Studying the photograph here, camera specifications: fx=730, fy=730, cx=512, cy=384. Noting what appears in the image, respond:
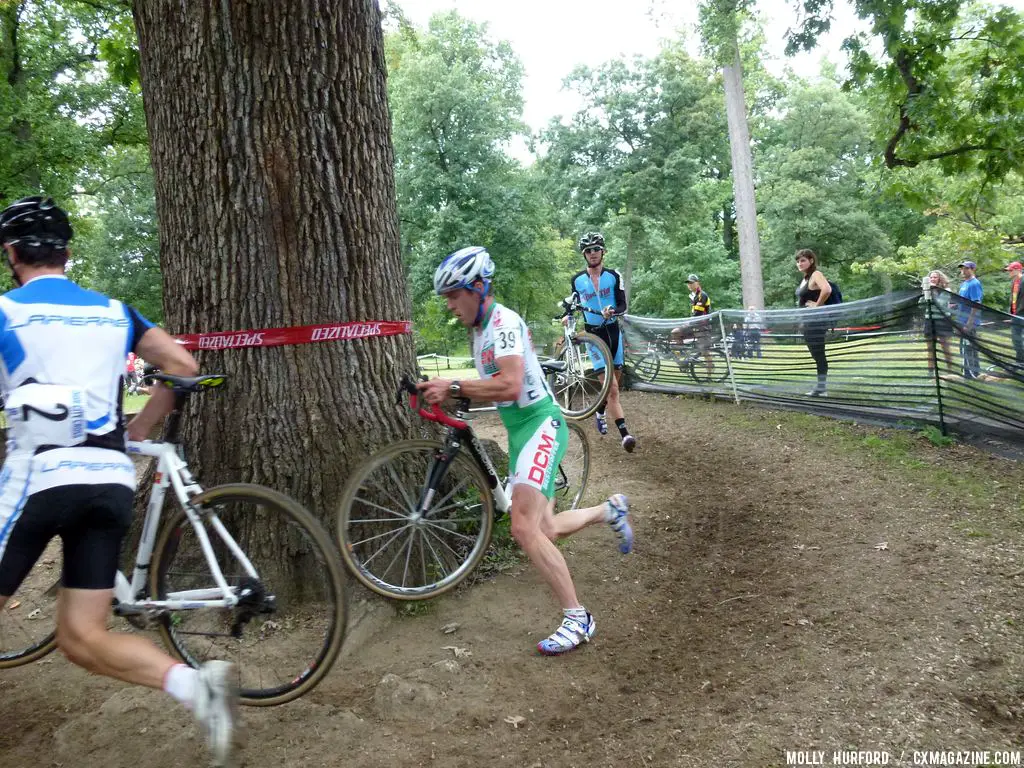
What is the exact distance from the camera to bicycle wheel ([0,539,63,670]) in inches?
137

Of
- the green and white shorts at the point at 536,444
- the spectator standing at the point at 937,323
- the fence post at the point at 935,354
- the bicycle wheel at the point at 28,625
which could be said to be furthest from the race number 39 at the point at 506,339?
the fence post at the point at 935,354

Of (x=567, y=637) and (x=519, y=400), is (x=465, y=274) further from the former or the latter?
(x=567, y=637)

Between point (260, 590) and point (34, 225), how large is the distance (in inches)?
66.3

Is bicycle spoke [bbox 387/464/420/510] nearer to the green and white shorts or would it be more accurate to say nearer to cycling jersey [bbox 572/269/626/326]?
the green and white shorts

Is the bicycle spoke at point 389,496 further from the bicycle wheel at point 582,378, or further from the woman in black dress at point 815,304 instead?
the woman in black dress at point 815,304

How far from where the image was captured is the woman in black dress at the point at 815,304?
8906mm

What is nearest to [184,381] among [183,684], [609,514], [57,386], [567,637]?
[57,386]

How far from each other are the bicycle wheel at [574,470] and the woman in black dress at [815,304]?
4518mm

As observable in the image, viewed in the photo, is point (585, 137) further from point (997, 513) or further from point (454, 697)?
point (454, 697)

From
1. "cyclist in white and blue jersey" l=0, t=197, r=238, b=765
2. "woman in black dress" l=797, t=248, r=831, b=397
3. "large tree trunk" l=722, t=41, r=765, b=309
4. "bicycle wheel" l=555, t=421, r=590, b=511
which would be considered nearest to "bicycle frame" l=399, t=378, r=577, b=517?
"bicycle wheel" l=555, t=421, r=590, b=511

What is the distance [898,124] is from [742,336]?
3.35m

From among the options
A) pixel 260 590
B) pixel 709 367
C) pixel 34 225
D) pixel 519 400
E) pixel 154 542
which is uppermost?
pixel 34 225

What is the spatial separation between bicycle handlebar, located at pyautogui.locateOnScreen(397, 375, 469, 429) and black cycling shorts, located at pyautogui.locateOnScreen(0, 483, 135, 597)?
158cm

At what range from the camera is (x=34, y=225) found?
2711 mm
